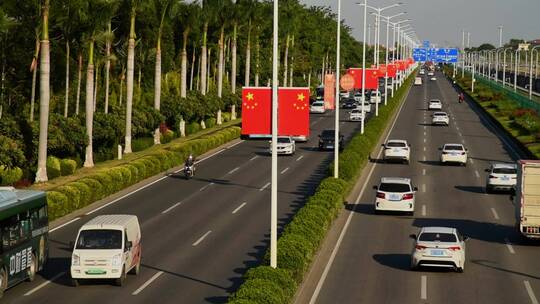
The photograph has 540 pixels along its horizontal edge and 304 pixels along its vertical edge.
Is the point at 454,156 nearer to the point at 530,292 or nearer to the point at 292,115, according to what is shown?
the point at 530,292

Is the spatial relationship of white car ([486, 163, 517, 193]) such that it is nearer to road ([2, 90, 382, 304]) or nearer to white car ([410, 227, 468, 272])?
road ([2, 90, 382, 304])

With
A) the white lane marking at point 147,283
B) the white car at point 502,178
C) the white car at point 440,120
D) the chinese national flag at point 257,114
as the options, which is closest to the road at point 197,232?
the white lane marking at point 147,283

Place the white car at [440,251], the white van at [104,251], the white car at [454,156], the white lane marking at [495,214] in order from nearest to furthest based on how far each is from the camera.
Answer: the white van at [104,251]
the white car at [440,251]
the white lane marking at [495,214]
the white car at [454,156]

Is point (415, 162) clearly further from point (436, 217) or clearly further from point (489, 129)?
point (489, 129)

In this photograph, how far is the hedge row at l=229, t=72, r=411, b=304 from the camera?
79.5 ft

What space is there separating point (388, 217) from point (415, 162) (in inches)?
937

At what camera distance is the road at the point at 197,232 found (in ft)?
97.1

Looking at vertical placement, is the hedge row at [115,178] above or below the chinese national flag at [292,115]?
below

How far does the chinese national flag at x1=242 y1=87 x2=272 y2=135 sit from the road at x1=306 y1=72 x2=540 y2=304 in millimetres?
5103

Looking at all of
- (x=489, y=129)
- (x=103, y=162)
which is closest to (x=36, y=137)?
(x=103, y=162)

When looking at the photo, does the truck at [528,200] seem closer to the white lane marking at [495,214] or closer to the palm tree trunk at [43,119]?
the white lane marking at [495,214]

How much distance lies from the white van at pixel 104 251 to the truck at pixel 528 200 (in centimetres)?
1543

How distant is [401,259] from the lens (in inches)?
1410

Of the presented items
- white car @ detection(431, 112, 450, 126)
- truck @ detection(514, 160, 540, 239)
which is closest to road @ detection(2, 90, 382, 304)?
truck @ detection(514, 160, 540, 239)
